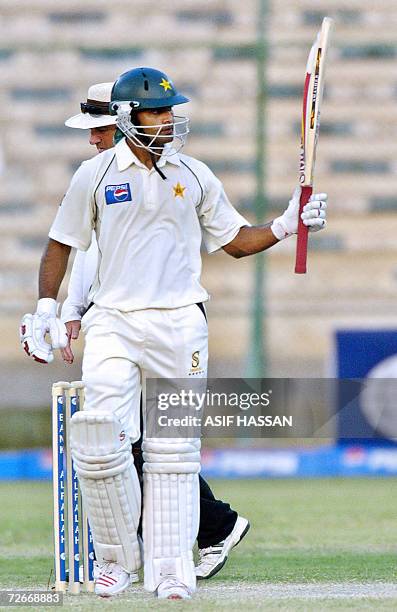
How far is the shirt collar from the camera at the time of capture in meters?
3.73

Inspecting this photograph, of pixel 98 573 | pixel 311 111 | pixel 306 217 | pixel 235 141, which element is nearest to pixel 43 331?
pixel 98 573

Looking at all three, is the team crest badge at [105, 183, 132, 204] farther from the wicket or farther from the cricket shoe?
the cricket shoe

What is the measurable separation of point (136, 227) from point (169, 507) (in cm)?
75

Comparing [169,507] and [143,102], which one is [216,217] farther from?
[169,507]

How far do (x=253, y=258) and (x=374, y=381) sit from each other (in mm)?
1999

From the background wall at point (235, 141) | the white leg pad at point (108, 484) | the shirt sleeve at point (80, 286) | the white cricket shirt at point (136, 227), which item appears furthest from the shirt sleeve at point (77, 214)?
the background wall at point (235, 141)

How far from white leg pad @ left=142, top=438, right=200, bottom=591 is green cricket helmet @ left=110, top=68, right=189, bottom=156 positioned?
0.80 m

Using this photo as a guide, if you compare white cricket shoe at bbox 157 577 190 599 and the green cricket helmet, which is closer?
white cricket shoe at bbox 157 577 190 599

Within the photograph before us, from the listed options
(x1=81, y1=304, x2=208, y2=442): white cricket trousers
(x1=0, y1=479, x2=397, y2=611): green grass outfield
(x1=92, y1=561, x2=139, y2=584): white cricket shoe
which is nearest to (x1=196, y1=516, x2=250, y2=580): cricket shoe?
(x1=0, y1=479, x2=397, y2=611): green grass outfield

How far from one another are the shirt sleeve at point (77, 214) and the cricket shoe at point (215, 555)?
0.95m

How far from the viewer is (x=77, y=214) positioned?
376 centimetres

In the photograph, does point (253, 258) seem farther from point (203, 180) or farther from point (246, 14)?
point (203, 180)

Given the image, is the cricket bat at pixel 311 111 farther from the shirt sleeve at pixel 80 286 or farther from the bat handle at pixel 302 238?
the shirt sleeve at pixel 80 286

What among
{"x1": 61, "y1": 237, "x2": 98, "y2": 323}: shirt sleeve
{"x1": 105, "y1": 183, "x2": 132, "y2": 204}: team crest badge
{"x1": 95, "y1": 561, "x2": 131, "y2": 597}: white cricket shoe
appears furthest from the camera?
{"x1": 61, "y1": 237, "x2": 98, "y2": 323}: shirt sleeve
